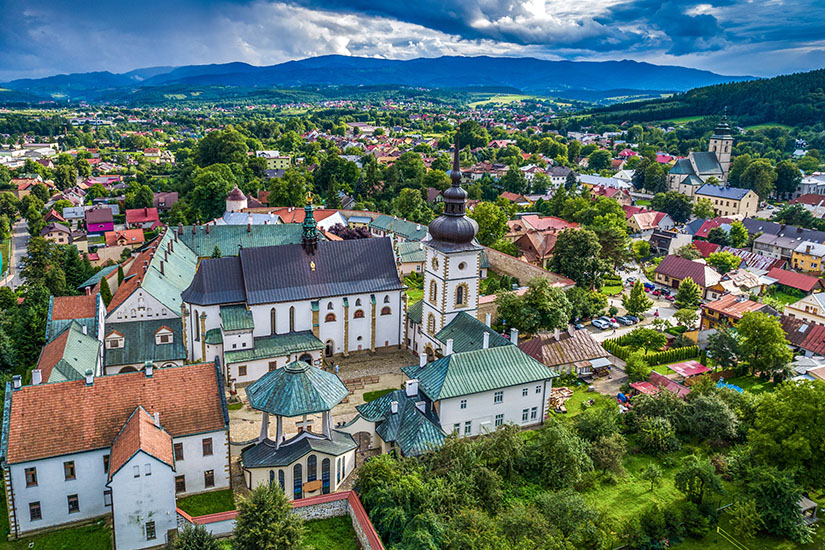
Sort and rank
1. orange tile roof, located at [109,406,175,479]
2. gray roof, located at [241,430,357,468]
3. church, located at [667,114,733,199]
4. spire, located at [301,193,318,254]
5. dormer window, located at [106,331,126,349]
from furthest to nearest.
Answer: church, located at [667,114,733,199] → spire, located at [301,193,318,254] → dormer window, located at [106,331,126,349] → gray roof, located at [241,430,357,468] → orange tile roof, located at [109,406,175,479]

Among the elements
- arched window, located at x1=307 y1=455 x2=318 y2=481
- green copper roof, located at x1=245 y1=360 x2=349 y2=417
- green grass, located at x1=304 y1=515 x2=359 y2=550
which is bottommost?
green grass, located at x1=304 y1=515 x2=359 y2=550

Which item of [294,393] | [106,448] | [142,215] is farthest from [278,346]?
[142,215]

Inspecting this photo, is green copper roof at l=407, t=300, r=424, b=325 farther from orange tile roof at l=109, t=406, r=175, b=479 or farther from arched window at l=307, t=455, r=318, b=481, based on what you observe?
orange tile roof at l=109, t=406, r=175, b=479

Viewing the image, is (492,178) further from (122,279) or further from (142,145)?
(142,145)

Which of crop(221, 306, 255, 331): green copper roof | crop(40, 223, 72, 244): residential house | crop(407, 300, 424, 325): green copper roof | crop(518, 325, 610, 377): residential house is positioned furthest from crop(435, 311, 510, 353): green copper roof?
crop(40, 223, 72, 244): residential house

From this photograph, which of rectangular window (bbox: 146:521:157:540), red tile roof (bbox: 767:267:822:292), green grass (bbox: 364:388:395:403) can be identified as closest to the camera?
rectangular window (bbox: 146:521:157:540)
